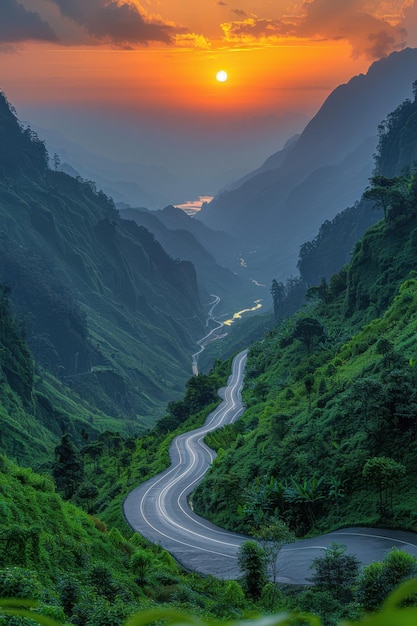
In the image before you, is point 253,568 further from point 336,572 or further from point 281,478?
point 281,478

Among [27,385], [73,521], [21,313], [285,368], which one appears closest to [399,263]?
[285,368]

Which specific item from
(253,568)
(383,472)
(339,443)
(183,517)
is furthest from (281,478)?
(253,568)

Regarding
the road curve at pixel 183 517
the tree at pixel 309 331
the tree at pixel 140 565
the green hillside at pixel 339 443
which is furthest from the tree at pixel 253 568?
the tree at pixel 309 331

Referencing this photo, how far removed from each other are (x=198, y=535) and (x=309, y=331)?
40990 millimetres

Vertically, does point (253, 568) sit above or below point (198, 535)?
above

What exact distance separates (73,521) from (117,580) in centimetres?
611

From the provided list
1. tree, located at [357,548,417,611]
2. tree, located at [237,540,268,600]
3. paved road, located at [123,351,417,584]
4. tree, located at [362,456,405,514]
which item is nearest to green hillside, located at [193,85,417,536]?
tree, located at [362,456,405,514]

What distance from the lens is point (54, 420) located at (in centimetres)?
12325

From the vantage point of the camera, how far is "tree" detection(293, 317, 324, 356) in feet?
247

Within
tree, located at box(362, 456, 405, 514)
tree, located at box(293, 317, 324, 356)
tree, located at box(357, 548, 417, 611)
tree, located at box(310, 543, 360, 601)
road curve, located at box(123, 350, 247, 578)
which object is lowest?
road curve, located at box(123, 350, 247, 578)

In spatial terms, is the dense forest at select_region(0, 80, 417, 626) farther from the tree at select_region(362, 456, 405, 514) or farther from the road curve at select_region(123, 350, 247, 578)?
the road curve at select_region(123, 350, 247, 578)

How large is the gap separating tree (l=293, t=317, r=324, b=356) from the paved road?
18602 millimetres

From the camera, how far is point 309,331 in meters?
76.0

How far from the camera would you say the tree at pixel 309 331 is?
7531 cm
